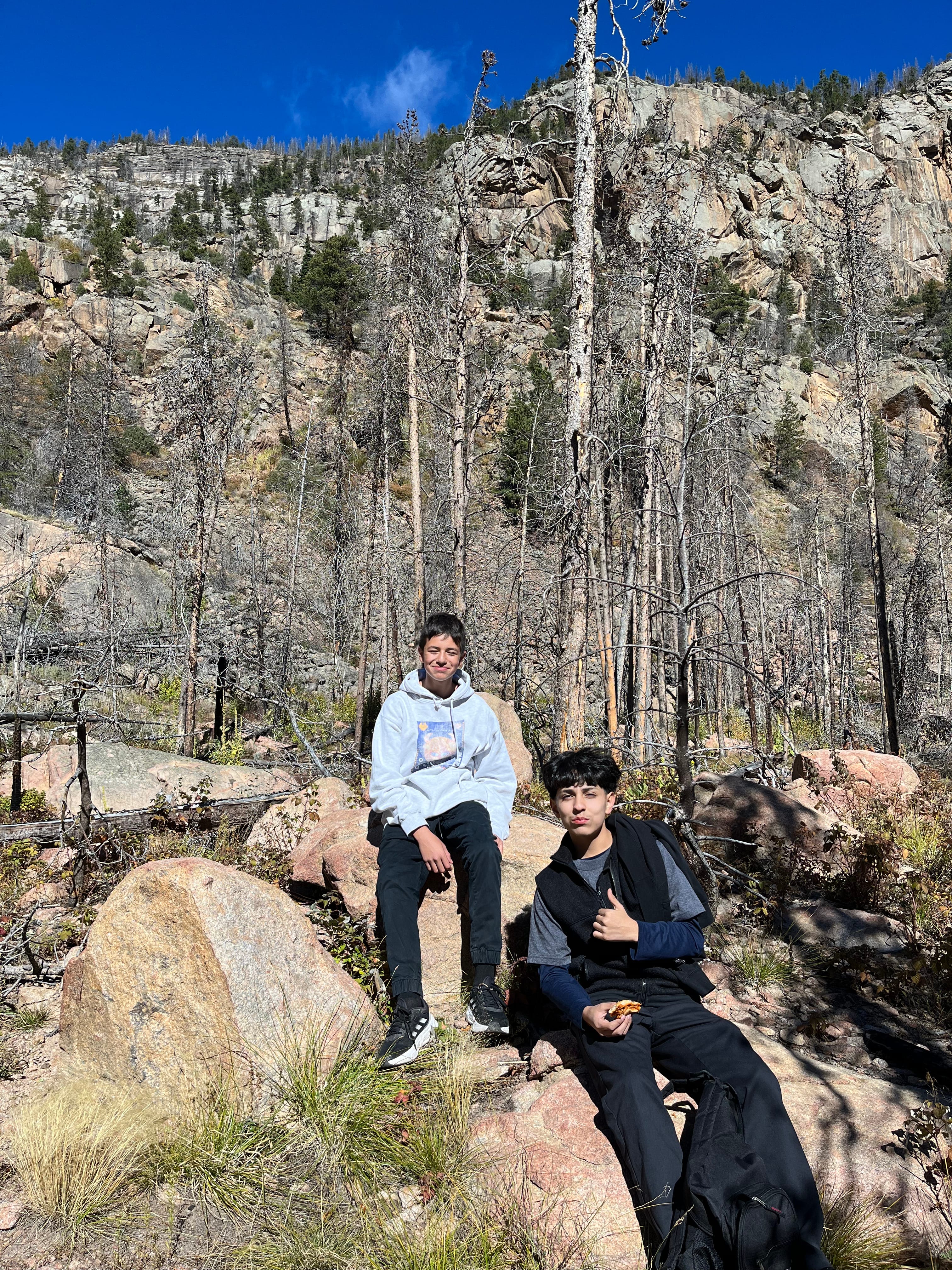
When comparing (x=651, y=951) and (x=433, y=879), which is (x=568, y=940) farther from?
(x=433, y=879)

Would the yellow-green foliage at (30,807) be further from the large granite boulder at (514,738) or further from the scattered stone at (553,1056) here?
the scattered stone at (553,1056)

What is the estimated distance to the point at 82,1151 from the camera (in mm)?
2311

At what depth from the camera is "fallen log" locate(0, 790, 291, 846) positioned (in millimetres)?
4934

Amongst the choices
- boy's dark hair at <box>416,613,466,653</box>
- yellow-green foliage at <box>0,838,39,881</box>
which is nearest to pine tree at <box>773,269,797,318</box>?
boy's dark hair at <box>416,613,466,653</box>

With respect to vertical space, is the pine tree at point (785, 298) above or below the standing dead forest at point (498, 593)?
above

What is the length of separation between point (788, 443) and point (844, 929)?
3451 centimetres

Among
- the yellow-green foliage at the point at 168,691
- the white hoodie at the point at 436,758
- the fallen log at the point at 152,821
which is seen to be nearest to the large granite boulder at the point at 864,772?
the white hoodie at the point at 436,758

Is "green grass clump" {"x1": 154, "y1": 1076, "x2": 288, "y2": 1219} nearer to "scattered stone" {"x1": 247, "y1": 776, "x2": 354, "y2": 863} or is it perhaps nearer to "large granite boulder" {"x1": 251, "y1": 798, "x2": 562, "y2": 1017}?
"large granite boulder" {"x1": 251, "y1": 798, "x2": 562, "y2": 1017}

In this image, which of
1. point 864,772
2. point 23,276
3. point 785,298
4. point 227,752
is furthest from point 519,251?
point 785,298

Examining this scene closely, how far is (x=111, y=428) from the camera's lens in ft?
76.2

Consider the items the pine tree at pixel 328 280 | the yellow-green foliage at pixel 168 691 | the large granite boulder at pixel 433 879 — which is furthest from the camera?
the pine tree at pixel 328 280

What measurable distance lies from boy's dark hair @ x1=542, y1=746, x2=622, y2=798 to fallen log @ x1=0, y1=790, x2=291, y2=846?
3.14 meters

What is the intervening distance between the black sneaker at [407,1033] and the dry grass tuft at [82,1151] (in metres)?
0.81

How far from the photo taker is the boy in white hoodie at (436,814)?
3.06 m
